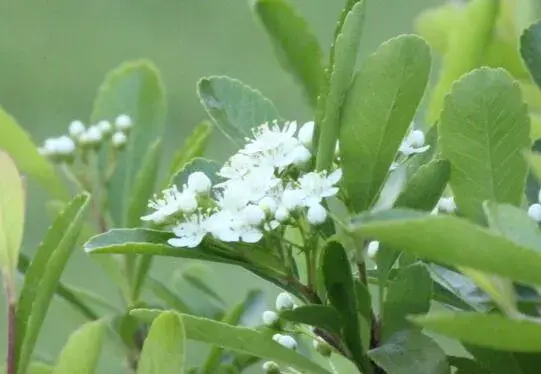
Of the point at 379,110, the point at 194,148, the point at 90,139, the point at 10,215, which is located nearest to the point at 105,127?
the point at 90,139

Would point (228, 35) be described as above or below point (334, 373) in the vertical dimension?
above

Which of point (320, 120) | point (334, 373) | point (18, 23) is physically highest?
point (18, 23)

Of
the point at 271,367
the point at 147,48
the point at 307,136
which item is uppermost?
the point at 147,48

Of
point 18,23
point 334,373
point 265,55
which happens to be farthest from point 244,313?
point 18,23

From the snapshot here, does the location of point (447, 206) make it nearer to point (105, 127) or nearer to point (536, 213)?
point (536, 213)

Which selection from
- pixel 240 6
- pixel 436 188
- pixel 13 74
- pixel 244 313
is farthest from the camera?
pixel 240 6

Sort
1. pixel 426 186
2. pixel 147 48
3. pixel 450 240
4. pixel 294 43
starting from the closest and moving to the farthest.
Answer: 1. pixel 450 240
2. pixel 426 186
3. pixel 294 43
4. pixel 147 48

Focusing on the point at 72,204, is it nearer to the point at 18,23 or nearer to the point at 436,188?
the point at 436,188
